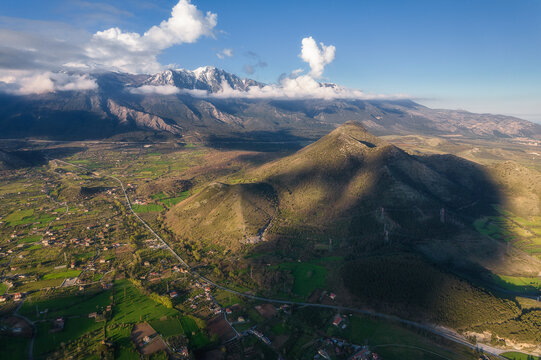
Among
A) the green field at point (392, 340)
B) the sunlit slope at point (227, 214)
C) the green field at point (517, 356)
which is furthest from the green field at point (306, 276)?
the green field at point (517, 356)

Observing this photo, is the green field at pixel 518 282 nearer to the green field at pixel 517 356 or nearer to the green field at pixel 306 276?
the green field at pixel 517 356

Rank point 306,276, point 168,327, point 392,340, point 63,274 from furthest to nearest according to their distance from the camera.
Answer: point 63,274, point 306,276, point 168,327, point 392,340

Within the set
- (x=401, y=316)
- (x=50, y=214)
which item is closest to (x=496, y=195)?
(x=401, y=316)

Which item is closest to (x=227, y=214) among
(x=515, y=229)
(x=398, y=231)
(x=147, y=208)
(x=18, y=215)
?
(x=147, y=208)

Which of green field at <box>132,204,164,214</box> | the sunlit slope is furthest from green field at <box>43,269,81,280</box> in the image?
green field at <box>132,204,164,214</box>

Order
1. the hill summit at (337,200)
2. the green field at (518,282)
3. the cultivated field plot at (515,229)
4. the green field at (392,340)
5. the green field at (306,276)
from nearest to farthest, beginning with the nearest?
the green field at (392,340)
the green field at (306,276)
the green field at (518,282)
the cultivated field plot at (515,229)
the hill summit at (337,200)

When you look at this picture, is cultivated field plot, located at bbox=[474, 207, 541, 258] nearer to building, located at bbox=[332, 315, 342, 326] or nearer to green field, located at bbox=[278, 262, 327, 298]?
green field, located at bbox=[278, 262, 327, 298]

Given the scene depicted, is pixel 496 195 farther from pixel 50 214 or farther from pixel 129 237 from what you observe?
pixel 50 214

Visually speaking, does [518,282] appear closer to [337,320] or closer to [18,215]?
[337,320]
